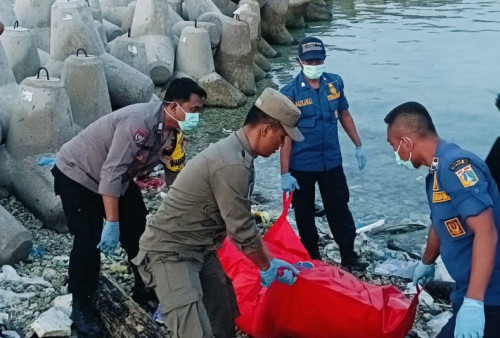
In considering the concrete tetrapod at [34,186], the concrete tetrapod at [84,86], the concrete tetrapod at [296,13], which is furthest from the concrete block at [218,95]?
the concrete tetrapod at [296,13]

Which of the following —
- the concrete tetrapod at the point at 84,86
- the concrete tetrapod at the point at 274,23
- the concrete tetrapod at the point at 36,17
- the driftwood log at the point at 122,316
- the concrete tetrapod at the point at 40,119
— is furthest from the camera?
the concrete tetrapod at the point at 274,23

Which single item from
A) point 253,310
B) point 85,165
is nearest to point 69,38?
point 85,165

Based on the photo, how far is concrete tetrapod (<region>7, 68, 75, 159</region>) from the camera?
6.30 metres

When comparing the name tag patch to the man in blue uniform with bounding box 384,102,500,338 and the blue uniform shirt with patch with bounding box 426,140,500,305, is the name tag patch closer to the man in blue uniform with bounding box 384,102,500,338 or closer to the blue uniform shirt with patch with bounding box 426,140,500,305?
the man in blue uniform with bounding box 384,102,500,338

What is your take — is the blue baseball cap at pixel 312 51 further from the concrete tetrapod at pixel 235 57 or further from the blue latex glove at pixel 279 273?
the concrete tetrapod at pixel 235 57

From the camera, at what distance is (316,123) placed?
537cm

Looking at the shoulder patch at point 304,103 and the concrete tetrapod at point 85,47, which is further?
the concrete tetrapod at point 85,47

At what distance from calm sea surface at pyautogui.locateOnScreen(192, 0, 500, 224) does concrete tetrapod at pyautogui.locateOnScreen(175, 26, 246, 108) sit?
Result: 276 millimetres

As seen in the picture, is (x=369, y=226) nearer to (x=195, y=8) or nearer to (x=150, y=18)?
(x=150, y=18)

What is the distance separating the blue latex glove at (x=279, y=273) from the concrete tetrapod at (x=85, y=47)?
505 centimetres

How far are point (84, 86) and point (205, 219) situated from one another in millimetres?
4381

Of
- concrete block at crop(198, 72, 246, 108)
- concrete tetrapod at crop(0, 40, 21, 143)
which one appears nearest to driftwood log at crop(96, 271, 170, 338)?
concrete tetrapod at crop(0, 40, 21, 143)

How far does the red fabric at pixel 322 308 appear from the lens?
415 centimetres

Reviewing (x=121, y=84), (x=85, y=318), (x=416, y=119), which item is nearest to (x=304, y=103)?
(x=416, y=119)
